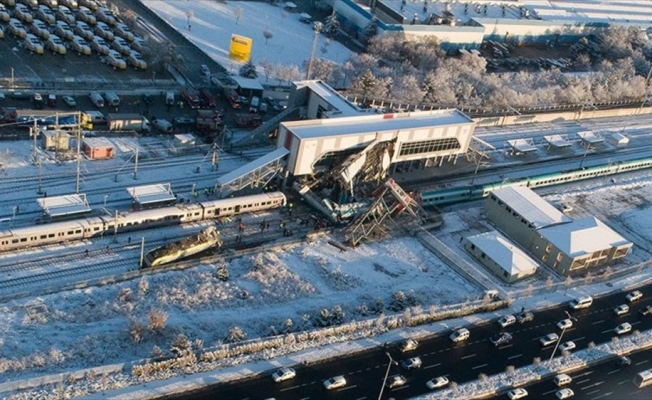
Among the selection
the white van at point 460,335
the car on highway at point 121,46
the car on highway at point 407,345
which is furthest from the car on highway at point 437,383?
the car on highway at point 121,46

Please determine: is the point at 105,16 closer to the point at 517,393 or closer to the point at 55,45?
the point at 55,45

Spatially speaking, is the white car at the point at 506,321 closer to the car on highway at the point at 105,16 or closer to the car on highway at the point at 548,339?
the car on highway at the point at 548,339

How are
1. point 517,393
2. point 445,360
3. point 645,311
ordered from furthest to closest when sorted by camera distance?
point 645,311 → point 445,360 → point 517,393

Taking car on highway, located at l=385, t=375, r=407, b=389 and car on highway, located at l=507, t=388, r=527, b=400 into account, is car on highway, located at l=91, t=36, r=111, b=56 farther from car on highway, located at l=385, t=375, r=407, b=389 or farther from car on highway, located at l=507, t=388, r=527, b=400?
car on highway, located at l=507, t=388, r=527, b=400

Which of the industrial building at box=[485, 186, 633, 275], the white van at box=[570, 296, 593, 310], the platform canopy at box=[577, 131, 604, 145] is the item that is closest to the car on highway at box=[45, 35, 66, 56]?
the industrial building at box=[485, 186, 633, 275]

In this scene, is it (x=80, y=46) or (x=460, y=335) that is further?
(x=80, y=46)

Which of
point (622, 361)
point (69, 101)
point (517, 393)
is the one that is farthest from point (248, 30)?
point (517, 393)
